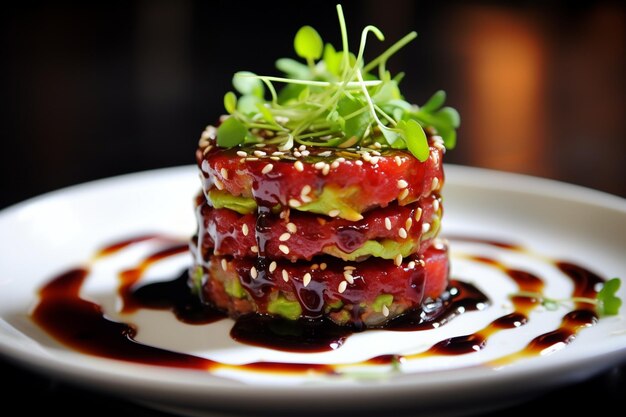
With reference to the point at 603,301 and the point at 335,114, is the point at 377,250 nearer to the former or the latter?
the point at 335,114

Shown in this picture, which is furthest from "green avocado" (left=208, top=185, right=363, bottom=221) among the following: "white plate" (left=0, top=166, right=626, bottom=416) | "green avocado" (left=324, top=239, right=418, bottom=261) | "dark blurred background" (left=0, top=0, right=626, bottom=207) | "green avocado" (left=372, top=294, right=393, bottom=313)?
"dark blurred background" (left=0, top=0, right=626, bottom=207)

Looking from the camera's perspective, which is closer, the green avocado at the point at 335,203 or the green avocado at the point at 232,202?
the green avocado at the point at 335,203

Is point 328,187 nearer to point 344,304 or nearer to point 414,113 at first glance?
point 344,304

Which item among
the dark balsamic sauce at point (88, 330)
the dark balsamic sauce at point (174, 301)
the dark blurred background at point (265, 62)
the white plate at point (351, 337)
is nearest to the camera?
the white plate at point (351, 337)

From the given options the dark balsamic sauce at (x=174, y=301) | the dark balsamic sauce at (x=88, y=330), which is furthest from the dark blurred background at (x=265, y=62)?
the dark balsamic sauce at (x=88, y=330)

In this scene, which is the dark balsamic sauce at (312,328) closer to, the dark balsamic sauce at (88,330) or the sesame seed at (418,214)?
the dark balsamic sauce at (88,330)

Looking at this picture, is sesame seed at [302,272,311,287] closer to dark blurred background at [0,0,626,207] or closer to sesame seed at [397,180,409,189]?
sesame seed at [397,180,409,189]

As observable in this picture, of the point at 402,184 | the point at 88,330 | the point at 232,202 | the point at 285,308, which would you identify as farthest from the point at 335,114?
the point at 88,330
